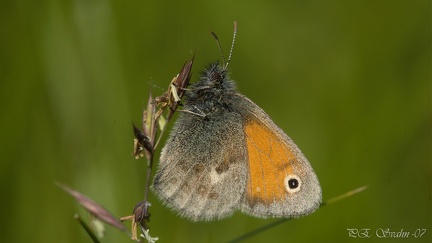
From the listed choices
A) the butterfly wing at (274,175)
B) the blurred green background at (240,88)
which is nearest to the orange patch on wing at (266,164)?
the butterfly wing at (274,175)

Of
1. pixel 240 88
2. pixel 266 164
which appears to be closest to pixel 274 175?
pixel 266 164

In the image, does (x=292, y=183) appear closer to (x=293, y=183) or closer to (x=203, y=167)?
(x=293, y=183)

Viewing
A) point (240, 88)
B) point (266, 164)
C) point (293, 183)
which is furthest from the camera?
point (240, 88)

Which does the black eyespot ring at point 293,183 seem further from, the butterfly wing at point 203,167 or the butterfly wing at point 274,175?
the butterfly wing at point 203,167

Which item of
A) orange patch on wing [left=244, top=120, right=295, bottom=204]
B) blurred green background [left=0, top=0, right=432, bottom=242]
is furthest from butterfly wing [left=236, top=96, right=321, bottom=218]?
blurred green background [left=0, top=0, right=432, bottom=242]

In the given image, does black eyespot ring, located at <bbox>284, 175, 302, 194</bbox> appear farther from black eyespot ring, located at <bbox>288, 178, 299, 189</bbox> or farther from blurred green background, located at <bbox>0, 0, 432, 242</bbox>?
blurred green background, located at <bbox>0, 0, 432, 242</bbox>
